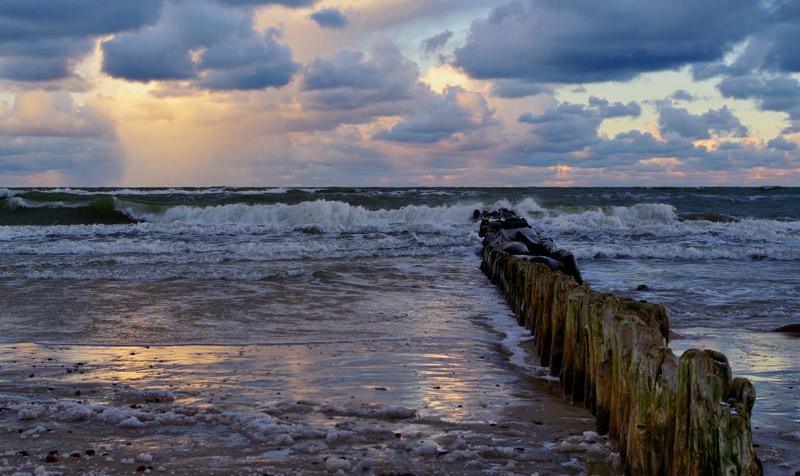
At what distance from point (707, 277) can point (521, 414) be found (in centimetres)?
1076

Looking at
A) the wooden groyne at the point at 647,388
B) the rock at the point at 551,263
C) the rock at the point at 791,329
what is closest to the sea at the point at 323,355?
the rock at the point at 791,329

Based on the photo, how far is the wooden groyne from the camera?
2.78 metres

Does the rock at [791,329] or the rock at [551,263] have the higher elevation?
the rock at [551,263]

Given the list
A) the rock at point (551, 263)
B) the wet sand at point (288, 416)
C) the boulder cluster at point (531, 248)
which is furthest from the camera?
the boulder cluster at point (531, 248)

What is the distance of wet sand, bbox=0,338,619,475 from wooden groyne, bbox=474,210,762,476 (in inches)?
10.8

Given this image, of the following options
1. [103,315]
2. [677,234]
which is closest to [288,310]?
[103,315]

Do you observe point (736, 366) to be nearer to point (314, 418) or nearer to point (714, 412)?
point (714, 412)

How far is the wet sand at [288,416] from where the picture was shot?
12.0ft

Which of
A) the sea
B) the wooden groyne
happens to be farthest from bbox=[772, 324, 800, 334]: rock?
the wooden groyne

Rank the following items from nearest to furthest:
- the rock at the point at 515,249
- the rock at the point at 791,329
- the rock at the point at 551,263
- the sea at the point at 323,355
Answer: the sea at the point at 323,355 → the rock at the point at 791,329 → the rock at the point at 551,263 → the rock at the point at 515,249

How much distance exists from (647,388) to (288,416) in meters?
2.44

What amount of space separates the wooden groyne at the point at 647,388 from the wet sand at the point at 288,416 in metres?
0.27

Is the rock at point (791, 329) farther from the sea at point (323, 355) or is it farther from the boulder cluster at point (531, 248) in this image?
the boulder cluster at point (531, 248)

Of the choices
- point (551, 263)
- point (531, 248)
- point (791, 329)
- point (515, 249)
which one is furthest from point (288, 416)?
point (531, 248)
